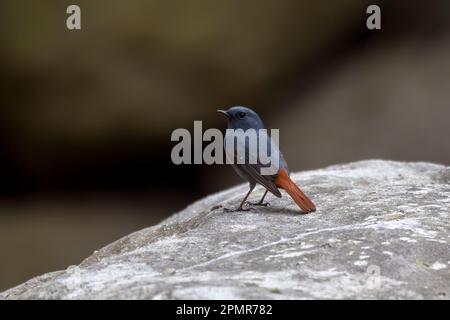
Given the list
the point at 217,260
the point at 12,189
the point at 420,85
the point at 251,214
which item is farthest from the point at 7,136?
the point at 217,260

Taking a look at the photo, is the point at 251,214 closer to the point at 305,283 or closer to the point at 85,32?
the point at 305,283

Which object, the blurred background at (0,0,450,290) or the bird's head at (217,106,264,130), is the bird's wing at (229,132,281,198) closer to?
the bird's head at (217,106,264,130)

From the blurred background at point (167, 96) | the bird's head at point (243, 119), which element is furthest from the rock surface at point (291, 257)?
the blurred background at point (167, 96)

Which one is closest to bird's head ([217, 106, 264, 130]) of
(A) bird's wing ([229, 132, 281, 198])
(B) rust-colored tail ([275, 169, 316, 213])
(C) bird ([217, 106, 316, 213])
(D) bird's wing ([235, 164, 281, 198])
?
(C) bird ([217, 106, 316, 213])

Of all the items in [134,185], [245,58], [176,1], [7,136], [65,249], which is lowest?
[65,249]

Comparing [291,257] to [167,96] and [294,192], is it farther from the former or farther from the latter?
[167,96]
